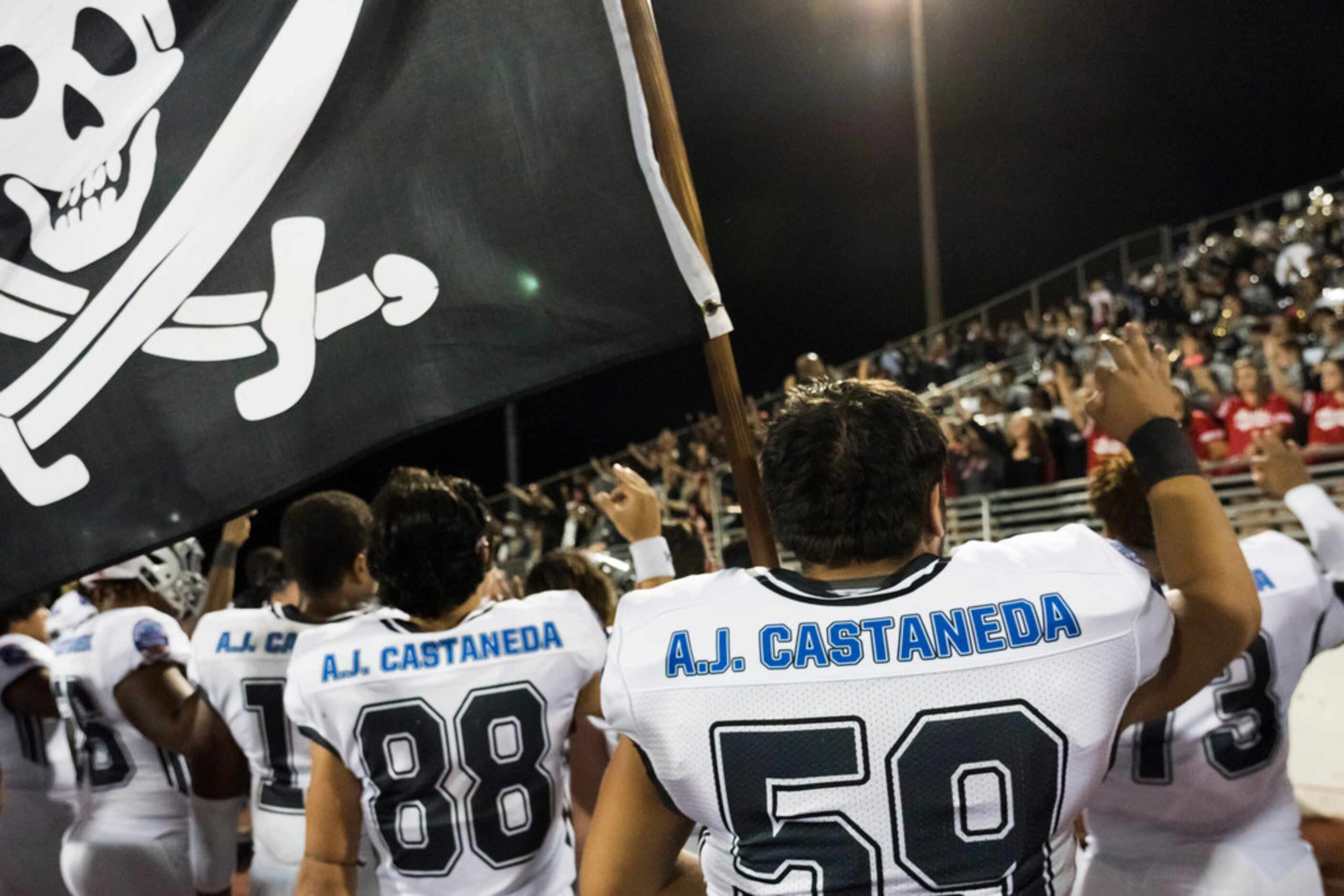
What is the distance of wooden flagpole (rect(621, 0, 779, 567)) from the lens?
1.99 metres

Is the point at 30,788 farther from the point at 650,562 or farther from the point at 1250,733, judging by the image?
the point at 1250,733

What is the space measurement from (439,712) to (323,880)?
0.41m

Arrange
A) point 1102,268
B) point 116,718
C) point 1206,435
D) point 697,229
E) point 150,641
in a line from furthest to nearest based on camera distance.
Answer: point 1102,268 → point 1206,435 → point 116,718 → point 150,641 → point 697,229

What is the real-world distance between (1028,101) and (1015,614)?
76.0ft

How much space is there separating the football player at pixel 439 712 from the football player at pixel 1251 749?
1396 mm

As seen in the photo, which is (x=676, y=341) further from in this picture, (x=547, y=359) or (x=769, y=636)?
(x=769, y=636)

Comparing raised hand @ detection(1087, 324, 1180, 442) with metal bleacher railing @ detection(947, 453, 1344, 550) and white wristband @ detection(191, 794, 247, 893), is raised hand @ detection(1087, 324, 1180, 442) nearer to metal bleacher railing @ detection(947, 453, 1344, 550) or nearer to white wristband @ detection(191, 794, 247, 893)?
white wristband @ detection(191, 794, 247, 893)

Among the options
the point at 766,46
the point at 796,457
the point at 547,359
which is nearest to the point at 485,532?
the point at 547,359

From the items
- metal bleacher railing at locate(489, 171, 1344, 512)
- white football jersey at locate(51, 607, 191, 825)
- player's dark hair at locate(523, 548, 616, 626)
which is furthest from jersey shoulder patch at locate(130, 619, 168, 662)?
metal bleacher railing at locate(489, 171, 1344, 512)

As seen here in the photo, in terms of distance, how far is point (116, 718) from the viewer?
3.54 m

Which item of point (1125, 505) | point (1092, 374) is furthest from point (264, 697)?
point (1092, 374)

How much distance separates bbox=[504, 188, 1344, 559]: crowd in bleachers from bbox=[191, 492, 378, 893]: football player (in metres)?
1.63

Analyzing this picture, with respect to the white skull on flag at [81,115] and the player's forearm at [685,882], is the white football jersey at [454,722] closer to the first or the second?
the player's forearm at [685,882]

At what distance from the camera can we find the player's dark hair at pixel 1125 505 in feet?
9.15
